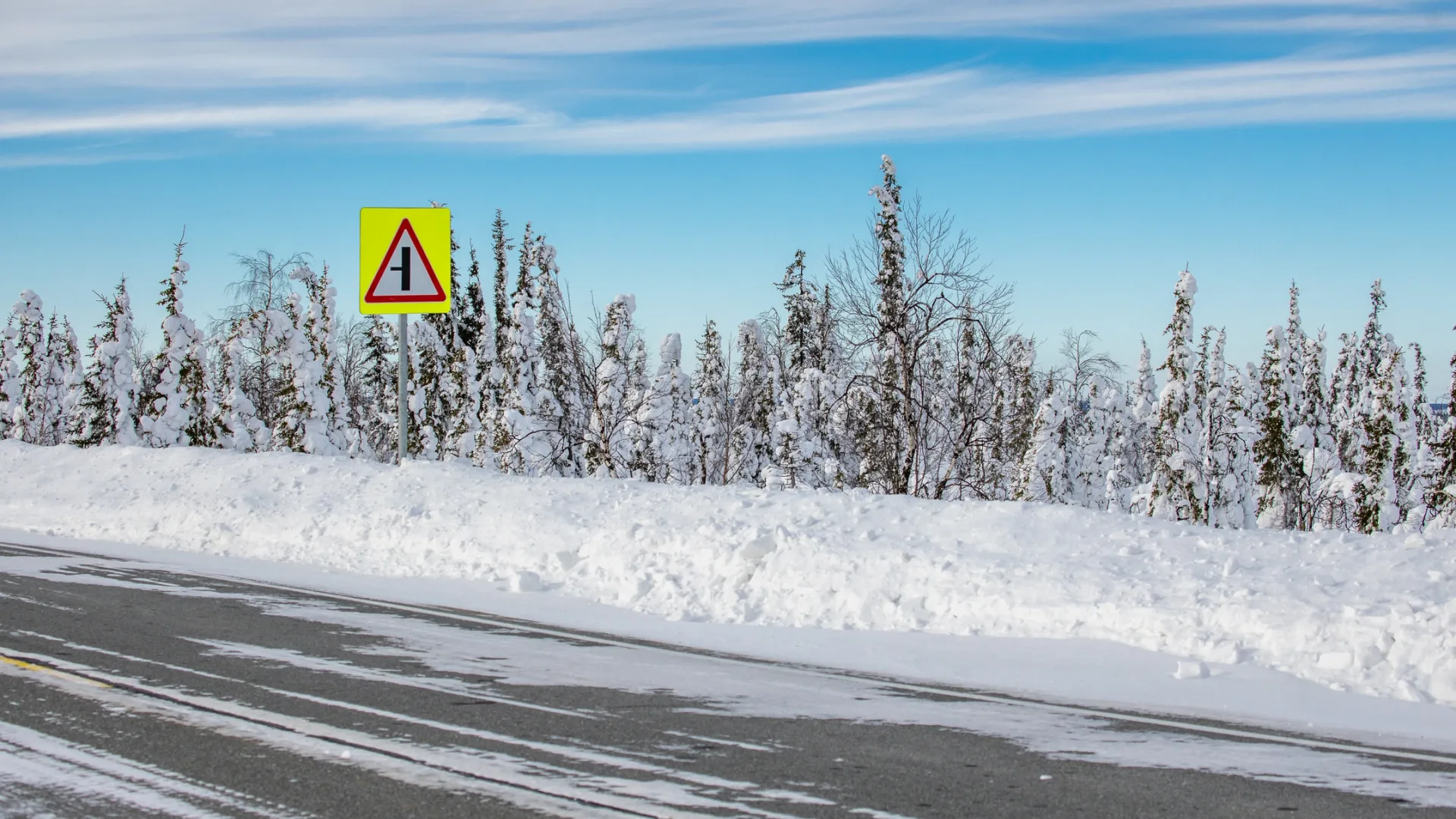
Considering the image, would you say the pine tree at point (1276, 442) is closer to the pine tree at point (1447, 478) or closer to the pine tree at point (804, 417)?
the pine tree at point (1447, 478)

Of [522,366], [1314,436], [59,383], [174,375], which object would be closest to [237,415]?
[174,375]

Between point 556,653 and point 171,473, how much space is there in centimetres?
1048

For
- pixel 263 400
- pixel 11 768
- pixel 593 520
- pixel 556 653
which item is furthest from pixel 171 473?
pixel 263 400

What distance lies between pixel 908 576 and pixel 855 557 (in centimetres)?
59

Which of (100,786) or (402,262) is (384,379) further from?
(100,786)

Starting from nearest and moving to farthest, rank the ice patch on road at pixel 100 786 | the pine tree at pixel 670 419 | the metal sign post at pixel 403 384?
the ice patch on road at pixel 100 786
the metal sign post at pixel 403 384
the pine tree at pixel 670 419

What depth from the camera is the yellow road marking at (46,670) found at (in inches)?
260

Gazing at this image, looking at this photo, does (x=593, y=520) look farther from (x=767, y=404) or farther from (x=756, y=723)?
(x=767, y=404)

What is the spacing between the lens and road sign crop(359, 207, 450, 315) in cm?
1342

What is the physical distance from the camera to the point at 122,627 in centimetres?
827

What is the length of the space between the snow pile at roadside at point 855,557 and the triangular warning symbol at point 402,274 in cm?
229

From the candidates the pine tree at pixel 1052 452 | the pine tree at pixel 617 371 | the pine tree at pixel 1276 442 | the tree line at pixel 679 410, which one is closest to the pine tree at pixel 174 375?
the tree line at pixel 679 410

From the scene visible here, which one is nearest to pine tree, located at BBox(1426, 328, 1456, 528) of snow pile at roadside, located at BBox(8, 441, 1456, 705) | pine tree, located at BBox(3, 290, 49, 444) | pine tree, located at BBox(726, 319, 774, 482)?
pine tree, located at BBox(726, 319, 774, 482)

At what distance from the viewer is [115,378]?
4859 centimetres
